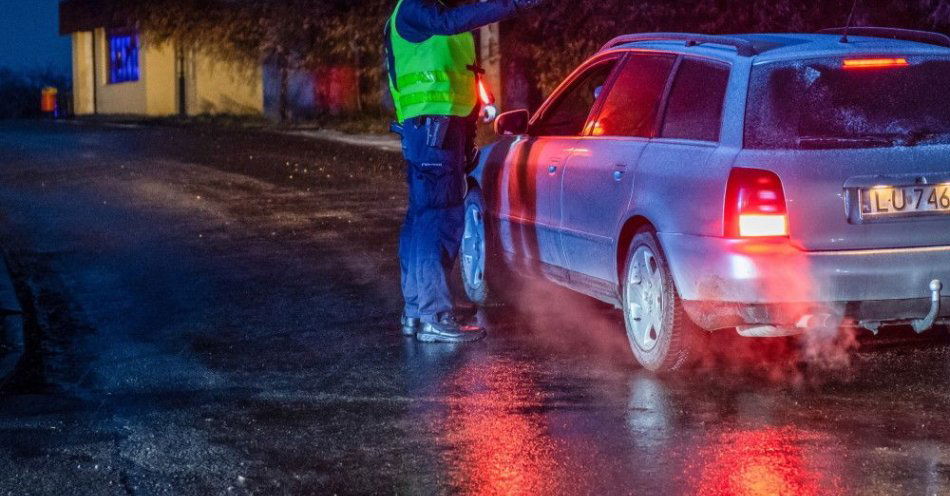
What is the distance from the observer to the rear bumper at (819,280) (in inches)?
267

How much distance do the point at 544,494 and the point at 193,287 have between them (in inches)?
236

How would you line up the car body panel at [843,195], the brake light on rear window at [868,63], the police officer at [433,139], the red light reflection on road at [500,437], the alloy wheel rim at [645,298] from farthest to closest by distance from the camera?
the police officer at [433,139] < the alloy wheel rim at [645,298] < the brake light on rear window at [868,63] < the car body panel at [843,195] < the red light reflection on road at [500,437]

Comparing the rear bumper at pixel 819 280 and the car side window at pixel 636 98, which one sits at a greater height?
the car side window at pixel 636 98

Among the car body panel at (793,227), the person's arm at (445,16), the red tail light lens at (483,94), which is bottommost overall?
the car body panel at (793,227)

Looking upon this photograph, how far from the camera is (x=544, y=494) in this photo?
5312 millimetres

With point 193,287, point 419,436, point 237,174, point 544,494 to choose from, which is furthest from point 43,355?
point 237,174

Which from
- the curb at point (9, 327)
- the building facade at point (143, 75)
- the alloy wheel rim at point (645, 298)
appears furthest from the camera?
the building facade at point (143, 75)

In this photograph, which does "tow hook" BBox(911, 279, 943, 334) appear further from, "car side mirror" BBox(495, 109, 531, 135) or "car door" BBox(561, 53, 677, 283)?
"car side mirror" BBox(495, 109, 531, 135)

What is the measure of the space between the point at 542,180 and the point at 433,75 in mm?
817

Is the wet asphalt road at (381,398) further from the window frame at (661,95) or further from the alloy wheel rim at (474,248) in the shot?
the window frame at (661,95)

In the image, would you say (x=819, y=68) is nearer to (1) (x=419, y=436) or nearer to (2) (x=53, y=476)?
(1) (x=419, y=436)

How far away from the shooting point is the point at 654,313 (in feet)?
24.5

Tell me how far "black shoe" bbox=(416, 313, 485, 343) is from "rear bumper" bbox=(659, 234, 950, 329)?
2.03 metres

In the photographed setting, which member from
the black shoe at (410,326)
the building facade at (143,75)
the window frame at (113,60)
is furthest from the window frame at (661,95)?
the window frame at (113,60)
